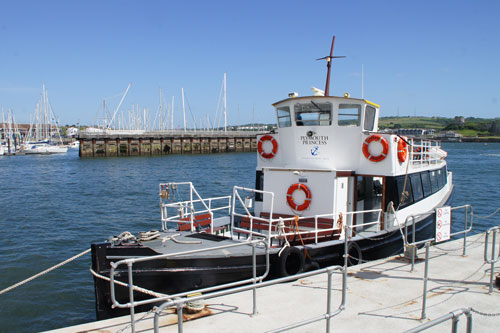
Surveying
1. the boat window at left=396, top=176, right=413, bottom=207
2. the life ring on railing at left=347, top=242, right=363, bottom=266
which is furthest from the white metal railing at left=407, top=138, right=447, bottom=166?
the life ring on railing at left=347, top=242, right=363, bottom=266

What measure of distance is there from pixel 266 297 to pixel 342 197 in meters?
4.83

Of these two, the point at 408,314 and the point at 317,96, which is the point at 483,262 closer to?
the point at 408,314

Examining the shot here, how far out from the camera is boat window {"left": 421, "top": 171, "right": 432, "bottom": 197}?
1389 centimetres

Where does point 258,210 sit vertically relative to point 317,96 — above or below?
below

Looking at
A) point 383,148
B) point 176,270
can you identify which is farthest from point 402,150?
point 176,270

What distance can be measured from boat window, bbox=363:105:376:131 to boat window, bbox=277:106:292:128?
2.16m

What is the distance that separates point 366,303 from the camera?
20.9ft

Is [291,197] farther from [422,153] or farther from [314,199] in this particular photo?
[422,153]

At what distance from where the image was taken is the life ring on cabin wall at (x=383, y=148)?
10422 millimetres

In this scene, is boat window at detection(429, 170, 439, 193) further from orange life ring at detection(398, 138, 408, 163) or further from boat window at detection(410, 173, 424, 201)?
orange life ring at detection(398, 138, 408, 163)

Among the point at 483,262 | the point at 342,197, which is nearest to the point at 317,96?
the point at 342,197

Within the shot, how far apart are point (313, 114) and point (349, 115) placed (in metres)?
1.00

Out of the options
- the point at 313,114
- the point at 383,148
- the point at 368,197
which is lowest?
the point at 368,197

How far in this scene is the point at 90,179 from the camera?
38344mm
